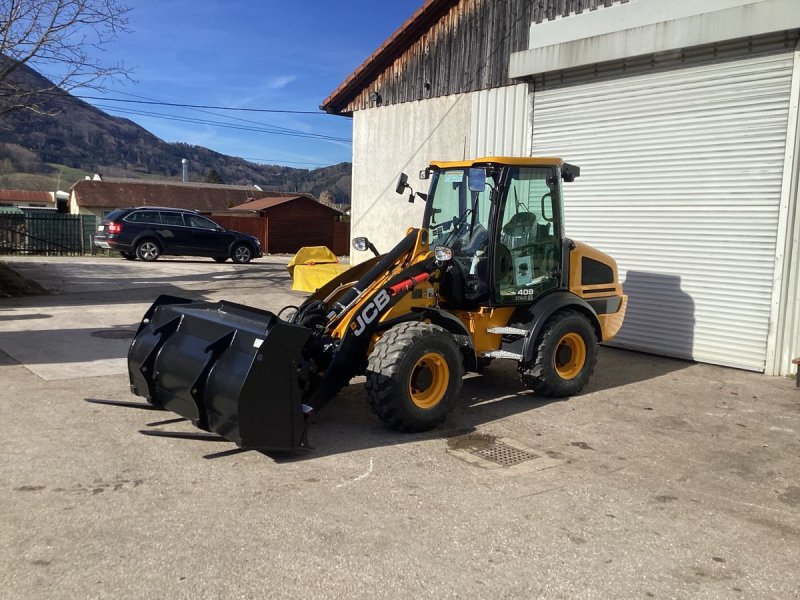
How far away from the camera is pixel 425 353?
18.1ft

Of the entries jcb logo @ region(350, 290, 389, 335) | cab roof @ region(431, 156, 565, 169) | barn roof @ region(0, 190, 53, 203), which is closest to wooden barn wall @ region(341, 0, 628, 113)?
Answer: cab roof @ region(431, 156, 565, 169)

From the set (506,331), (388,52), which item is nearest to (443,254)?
(506,331)

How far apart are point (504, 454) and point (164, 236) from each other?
18.4 meters

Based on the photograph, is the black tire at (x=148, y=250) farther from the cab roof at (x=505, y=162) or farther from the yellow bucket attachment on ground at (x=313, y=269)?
the cab roof at (x=505, y=162)

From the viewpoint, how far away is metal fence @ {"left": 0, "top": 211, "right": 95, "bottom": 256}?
24328 mm

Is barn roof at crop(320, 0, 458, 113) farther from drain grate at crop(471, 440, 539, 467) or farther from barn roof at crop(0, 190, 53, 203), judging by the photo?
barn roof at crop(0, 190, 53, 203)

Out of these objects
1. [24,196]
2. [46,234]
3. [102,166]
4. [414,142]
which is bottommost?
[46,234]

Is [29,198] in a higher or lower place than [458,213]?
higher

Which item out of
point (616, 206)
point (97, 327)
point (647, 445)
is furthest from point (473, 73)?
point (647, 445)

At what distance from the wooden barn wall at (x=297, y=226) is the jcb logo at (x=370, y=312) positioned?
1077 inches

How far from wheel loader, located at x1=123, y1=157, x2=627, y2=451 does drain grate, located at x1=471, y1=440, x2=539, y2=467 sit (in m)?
0.50

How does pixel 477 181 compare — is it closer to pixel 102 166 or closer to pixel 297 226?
pixel 297 226

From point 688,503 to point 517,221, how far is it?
3192 millimetres

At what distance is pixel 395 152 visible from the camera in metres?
14.1
